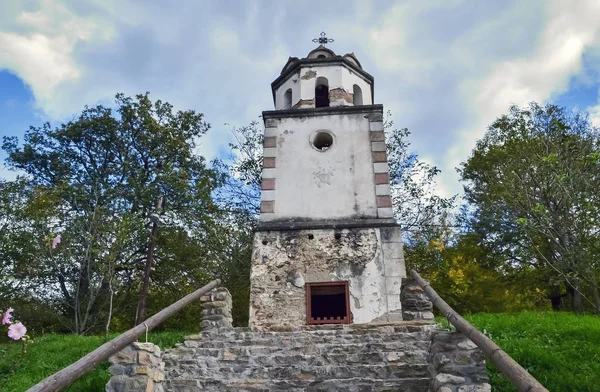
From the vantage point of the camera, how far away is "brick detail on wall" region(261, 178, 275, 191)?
35.3 feet

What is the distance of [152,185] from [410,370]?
1449cm

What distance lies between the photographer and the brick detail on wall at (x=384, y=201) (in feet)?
33.7

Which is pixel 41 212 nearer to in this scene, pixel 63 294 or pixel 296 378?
pixel 63 294

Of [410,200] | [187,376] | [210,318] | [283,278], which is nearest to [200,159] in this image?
[410,200]

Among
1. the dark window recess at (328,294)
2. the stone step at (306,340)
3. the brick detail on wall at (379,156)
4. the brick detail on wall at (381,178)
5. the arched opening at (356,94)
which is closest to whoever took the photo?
the stone step at (306,340)

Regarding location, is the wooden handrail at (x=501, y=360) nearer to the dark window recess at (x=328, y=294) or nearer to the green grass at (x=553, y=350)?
the green grass at (x=553, y=350)

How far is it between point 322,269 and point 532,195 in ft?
19.7

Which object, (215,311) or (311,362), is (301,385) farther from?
(215,311)

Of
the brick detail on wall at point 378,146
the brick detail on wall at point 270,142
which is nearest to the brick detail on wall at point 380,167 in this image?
the brick detail on wall at point 378,146

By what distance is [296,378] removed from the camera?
213 inches

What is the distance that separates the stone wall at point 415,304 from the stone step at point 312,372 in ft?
7.75

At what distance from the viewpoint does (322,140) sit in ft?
37.8

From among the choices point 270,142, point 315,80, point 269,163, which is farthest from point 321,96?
point 269,163

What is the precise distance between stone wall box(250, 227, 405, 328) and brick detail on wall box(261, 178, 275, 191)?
115cm
